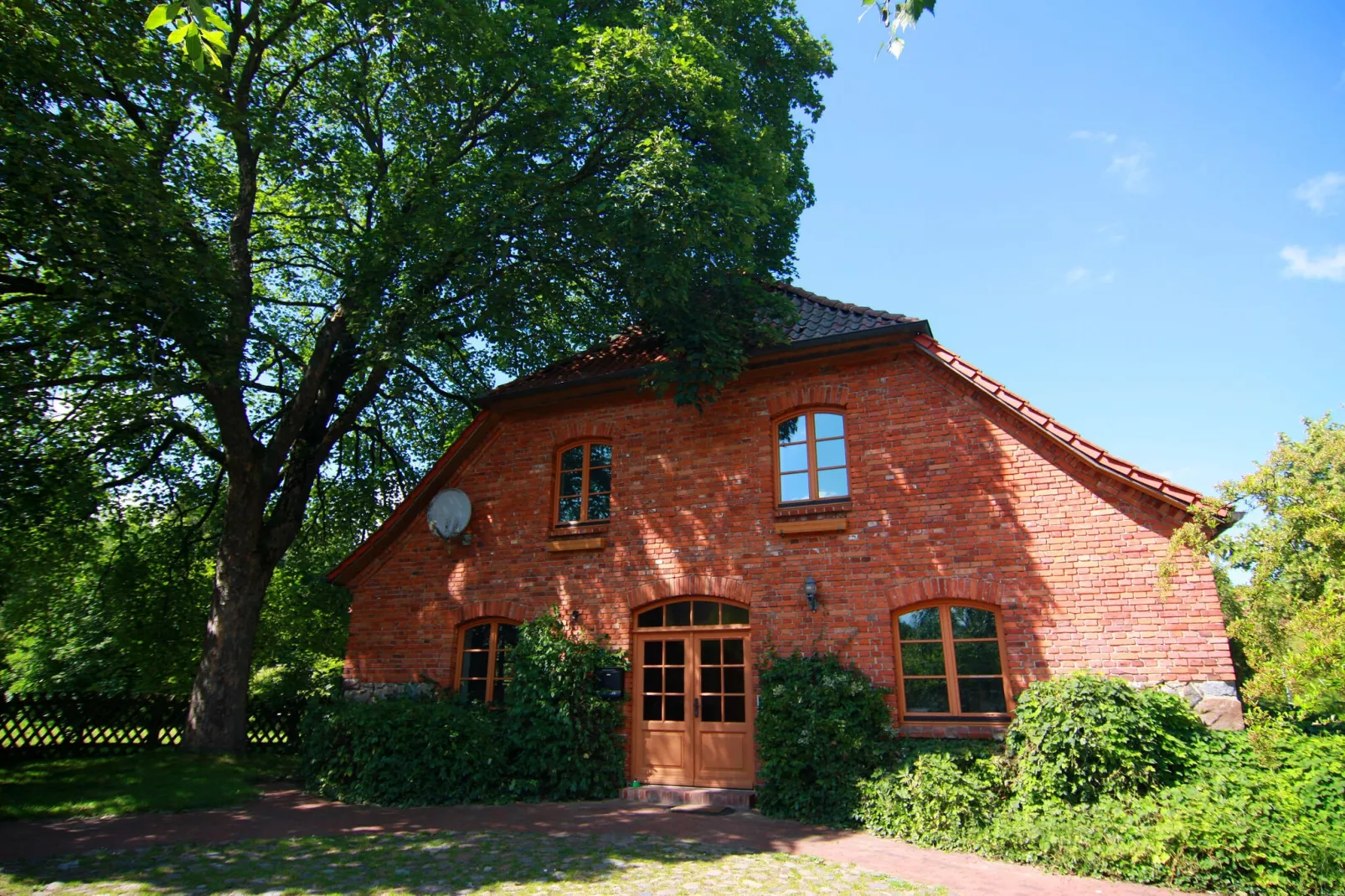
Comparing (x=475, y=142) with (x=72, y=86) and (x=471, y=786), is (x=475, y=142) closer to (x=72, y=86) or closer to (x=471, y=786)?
(x=72, y=86)

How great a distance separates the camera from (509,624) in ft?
40.2

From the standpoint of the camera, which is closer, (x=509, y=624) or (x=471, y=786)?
(x=471, y=786)

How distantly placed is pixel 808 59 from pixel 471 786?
13.7 metres

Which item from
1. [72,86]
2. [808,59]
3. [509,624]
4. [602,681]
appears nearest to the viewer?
[72,86]

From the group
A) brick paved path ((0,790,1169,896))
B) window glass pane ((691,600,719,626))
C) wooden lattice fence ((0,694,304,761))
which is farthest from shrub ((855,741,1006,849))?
wooden lattice fence ((0,694,304,761))

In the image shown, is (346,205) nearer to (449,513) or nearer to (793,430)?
(449,513)

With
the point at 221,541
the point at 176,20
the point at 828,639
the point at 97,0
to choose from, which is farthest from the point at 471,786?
the point at 97,0

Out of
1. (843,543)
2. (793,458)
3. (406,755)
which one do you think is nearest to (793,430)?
(793,458)

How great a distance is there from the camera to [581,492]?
492 inches

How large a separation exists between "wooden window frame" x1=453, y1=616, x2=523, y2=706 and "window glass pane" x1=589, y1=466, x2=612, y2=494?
2444 millimetres

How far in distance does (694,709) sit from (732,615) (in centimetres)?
141

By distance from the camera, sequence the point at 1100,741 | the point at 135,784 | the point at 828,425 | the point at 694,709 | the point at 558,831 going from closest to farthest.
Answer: the point at 1100,741 < the point at 558,831 < the point at 135,784 < the point at 694,709 < the point at 828,425

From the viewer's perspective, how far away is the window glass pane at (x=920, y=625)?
9648 millimetres

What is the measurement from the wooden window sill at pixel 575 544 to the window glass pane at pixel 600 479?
37.4 inches
